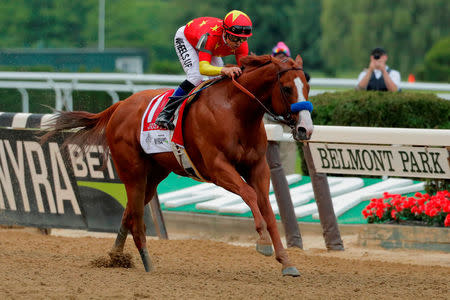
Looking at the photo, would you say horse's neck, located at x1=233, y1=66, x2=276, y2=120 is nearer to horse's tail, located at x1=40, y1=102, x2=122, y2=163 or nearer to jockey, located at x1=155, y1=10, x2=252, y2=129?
jockey, located at x1=155, y1=10, x2=252, y2=129

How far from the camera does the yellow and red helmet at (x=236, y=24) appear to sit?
5.71 metres

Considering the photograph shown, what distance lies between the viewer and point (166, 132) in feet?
20.2

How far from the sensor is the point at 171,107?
240 inches

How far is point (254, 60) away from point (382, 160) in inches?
67.4

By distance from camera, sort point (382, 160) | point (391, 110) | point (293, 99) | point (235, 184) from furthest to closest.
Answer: point (391, 110) < point (382, 160) < point (235, 184) < point (293, 99)

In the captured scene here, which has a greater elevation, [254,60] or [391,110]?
[254,60]

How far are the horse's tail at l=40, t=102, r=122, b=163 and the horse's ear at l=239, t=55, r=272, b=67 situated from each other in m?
1.62

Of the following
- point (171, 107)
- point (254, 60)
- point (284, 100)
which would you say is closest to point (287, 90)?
point (284, 100)

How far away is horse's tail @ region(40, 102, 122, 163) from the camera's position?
7.03 metres

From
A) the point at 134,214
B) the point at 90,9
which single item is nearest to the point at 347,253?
the point at 134,214

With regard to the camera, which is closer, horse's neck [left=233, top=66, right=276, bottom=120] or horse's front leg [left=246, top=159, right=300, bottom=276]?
horse's front leg [left=246, top=159, right=300, bottom=276]

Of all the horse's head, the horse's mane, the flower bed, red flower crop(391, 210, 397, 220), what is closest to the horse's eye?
the horse's head

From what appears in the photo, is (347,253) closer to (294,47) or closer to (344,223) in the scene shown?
(344,223)

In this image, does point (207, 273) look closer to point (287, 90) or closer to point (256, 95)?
point (256, 95)
